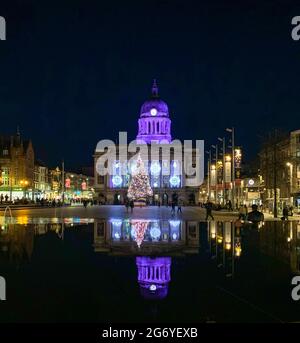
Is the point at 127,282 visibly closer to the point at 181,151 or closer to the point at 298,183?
the point at 298,183

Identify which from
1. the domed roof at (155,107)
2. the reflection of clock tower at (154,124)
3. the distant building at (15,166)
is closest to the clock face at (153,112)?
the reflection of clock tower at (154,124)

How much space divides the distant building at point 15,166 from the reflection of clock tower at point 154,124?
182 feet

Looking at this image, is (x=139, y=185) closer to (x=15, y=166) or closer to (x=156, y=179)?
(x=15, y=166)

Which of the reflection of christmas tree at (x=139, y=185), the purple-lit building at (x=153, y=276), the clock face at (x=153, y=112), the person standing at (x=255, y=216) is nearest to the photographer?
the purple-lit building at (x=153, y=276)

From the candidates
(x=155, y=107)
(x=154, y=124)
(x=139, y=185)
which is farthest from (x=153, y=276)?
(x=155, y=107)

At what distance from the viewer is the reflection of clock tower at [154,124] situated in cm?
18225

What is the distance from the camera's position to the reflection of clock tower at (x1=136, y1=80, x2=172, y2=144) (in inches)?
7175

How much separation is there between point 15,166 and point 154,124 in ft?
211

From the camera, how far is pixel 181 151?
174 m

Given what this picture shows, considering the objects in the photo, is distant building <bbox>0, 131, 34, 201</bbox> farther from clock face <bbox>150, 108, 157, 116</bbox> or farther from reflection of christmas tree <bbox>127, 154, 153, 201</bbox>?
clock face <bbox>150, 108, 157, 116</bbox>

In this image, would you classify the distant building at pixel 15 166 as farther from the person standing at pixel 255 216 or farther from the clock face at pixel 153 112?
the person standing at pixel 255 216

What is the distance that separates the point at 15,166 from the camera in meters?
130

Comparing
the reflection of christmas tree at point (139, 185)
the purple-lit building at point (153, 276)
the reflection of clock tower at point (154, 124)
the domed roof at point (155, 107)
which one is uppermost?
the domed roof at point (155, 107)
